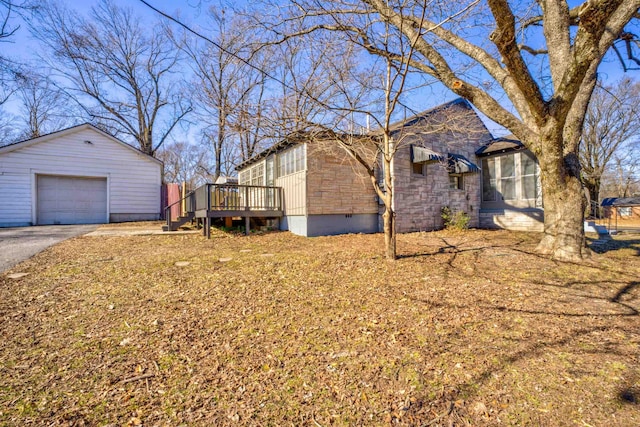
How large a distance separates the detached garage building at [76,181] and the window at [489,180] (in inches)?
609

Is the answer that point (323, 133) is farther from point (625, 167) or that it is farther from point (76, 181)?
point (625, 167)

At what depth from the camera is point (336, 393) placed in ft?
5.80

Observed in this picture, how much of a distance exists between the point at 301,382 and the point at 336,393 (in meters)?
0.25

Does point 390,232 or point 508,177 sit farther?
point 508,177

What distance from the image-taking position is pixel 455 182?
11.4 metres

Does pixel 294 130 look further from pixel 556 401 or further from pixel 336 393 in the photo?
pixel 556 401

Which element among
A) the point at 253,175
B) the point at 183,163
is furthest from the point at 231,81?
the point at 183,163

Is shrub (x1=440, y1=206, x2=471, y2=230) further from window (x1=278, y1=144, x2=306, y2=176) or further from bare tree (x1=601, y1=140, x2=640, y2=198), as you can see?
bare tree (x1=601, y1=140, x2=640, y2=198)

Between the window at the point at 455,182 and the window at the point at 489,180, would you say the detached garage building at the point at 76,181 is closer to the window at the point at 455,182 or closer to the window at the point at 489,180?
the window at the point at 455,182

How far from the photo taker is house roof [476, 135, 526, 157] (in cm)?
1085

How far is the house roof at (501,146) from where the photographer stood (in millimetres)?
10845

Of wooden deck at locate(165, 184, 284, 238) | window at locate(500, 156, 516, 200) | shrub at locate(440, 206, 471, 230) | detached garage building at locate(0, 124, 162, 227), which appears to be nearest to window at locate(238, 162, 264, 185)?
wooden deck at locate(165, 184, 284, 238)

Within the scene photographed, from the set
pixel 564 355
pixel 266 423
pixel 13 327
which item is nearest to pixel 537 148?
pixel 564 355

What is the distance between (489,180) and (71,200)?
1847 centimetres
